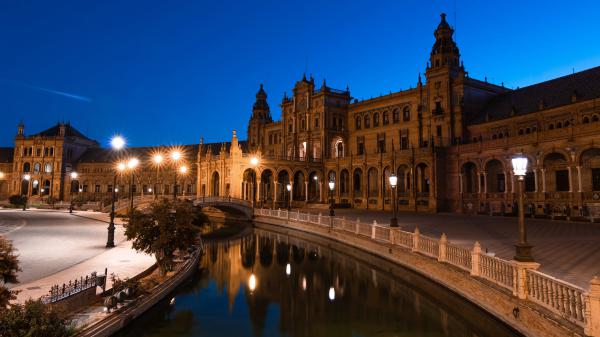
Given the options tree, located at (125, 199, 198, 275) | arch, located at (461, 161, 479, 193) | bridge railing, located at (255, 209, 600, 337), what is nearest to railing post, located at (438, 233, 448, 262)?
bridge railing, located at (255, 209, 600, 337)

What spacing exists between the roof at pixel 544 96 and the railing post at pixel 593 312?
3364 centimetres

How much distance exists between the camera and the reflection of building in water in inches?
462

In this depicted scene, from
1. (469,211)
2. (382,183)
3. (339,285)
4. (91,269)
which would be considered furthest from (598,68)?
(91,269)

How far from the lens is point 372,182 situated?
54.5 meters

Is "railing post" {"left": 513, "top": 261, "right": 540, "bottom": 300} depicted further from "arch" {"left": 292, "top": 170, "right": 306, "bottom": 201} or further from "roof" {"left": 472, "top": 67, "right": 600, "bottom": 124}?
"arch" {"left": 292, "top": 170, "right": 306, "bottom": 201}

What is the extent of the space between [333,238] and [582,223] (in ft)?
57.9

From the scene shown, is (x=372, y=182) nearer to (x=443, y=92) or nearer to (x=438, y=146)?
(x=438, y=146)

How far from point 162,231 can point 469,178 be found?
117 ft

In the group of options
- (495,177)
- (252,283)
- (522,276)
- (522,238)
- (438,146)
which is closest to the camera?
(522,276)

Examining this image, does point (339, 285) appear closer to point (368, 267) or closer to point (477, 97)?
point (368, 267)

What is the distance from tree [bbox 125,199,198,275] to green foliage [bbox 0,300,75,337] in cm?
733

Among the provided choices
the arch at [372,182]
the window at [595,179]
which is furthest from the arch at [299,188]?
the window at [595,179]

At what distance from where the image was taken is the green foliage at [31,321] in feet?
22.1

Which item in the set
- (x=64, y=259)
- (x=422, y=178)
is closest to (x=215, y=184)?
(x=422, y=178)
